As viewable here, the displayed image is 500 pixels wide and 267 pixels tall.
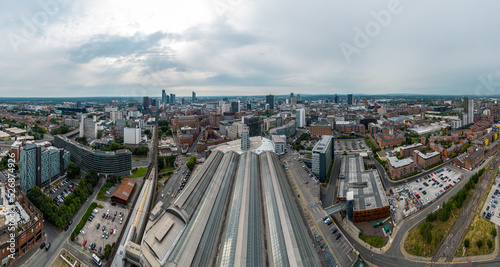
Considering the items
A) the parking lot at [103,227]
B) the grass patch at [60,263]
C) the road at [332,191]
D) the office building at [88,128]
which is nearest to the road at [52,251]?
the grass patch at [60,263]

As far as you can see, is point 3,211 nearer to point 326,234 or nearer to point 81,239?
point 81,239

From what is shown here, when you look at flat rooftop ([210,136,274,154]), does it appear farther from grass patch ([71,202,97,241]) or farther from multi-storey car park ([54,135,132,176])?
grass patch ([71,202,97,241])

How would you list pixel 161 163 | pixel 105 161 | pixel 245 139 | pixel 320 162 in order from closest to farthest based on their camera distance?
pixel 320 162
pixel 105 161
pixel 161 163
pixel 245 139

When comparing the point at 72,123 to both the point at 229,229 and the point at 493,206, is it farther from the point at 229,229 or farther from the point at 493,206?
the point at 493,206

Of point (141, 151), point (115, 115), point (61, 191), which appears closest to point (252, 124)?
point (141, 151)
